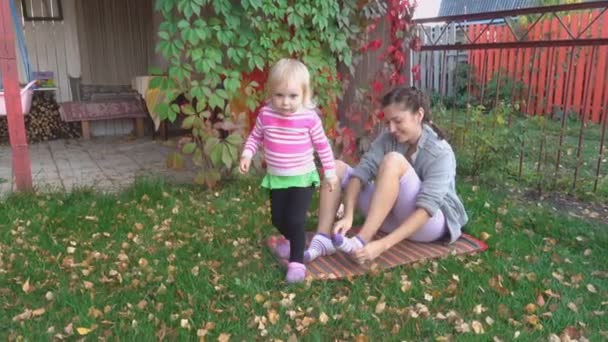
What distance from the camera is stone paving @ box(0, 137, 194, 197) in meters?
4.39

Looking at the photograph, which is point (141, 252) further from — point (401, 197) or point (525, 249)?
point (525, 249)

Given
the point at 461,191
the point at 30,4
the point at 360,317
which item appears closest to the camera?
the point at 360,317

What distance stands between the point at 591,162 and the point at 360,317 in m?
3.70

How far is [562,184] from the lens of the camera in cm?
402

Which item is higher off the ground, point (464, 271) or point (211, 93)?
point (211, 93)

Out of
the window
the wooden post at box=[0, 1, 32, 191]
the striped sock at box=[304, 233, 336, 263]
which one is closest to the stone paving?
the wooden post at box=[0, 1, 32, 191]

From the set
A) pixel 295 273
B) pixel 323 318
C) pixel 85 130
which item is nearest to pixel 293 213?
pixel 295 273

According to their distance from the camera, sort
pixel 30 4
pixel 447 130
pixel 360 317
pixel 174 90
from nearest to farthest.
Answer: pixel 360 317 → pixel 174 90 → pixel 447 130 → pixel 30 4

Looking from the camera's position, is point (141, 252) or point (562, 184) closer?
point (141, 252)

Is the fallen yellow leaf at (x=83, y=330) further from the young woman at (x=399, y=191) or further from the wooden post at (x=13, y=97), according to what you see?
the wooden post at (x=13, y=97)

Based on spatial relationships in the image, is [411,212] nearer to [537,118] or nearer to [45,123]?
[537,118]

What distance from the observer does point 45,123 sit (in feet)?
22.4

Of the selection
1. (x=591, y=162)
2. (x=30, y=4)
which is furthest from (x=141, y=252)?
(x=30, y=4)

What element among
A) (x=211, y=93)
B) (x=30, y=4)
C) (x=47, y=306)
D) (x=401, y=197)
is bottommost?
(x=47, y=306)
